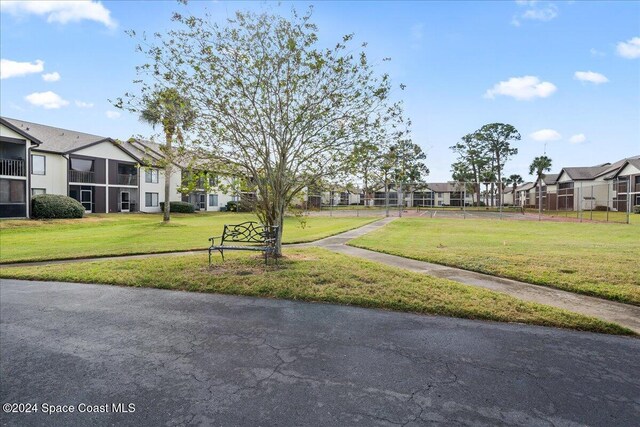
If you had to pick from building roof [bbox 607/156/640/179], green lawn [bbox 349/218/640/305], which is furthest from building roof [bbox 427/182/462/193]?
green lawn [bbox 349/218/640/305]

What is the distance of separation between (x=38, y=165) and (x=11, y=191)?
20.8ft

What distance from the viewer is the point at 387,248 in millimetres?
12547

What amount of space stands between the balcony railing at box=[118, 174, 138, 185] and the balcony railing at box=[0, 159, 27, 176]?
38.0 ft

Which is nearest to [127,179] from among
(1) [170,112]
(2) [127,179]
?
(2) [127,179]

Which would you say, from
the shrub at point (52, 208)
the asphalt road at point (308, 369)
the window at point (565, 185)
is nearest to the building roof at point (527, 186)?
the window at point (565, 185)

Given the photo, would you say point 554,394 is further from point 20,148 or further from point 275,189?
point 20,148

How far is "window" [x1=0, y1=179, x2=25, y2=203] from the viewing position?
25.7 meters

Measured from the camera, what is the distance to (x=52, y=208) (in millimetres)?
26438

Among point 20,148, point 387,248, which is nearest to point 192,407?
point 387,248

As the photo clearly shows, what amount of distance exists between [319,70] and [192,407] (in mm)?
7923

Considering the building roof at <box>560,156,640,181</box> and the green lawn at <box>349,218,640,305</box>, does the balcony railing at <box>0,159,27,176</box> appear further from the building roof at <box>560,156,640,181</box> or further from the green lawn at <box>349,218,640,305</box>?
the building roof at <box>560,156,640,181</box>

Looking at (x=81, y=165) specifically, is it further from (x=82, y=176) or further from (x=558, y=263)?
(x=558, y=263)

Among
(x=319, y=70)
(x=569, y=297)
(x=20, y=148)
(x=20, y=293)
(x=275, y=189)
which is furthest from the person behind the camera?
(x=20, y=148)

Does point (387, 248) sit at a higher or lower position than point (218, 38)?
lower
